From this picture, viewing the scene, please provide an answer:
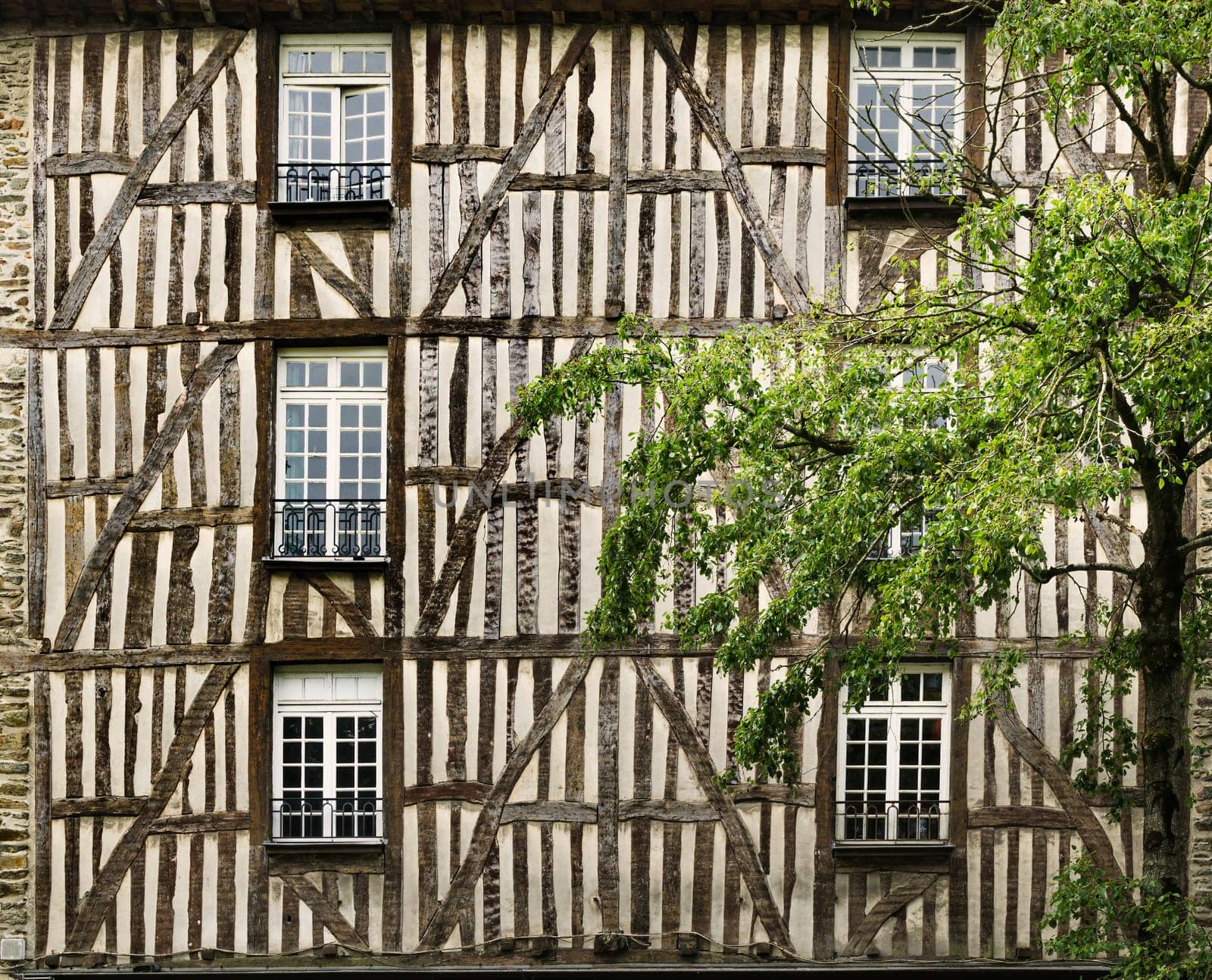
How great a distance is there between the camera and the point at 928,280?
983 centimetres

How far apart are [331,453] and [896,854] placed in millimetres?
4617

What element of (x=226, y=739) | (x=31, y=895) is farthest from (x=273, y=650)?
(x=31, y=895)

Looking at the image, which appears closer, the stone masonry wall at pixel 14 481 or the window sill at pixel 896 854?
the window sill at pixel 896 854

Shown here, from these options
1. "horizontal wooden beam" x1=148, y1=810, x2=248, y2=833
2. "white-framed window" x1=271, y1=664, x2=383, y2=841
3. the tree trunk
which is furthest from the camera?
"white-framed window" x1=271, y1=664, x2=383, y2=841

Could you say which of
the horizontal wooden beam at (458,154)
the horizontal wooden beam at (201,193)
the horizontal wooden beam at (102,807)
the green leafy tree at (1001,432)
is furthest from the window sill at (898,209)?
the horizontal wooden beam at (102,807)

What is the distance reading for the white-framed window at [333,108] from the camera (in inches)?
389

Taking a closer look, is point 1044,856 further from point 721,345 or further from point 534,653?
point 721,345

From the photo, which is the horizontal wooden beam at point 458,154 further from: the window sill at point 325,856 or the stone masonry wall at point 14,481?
the window sill at point 325,856

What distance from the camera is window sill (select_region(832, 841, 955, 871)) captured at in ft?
30.4

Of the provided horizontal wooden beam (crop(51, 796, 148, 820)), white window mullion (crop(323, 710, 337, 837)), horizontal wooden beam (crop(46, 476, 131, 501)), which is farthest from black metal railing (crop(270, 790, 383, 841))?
horizontal wooden beam (crop(46, 476, 131, 501))

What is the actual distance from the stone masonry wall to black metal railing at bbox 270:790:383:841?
5.65 ft

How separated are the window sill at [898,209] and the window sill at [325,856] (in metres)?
5.26

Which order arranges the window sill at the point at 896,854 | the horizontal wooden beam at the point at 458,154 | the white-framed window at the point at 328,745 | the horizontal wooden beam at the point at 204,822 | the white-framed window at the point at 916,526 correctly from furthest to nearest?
the horizontal wooden beam at the point at 458,154 → the white-framed window at the point at 328,745 → the horizontal wooden beam at the point at 204,822 → the window sill at the point at 896,854 → the white-framed window at the point at 916,526

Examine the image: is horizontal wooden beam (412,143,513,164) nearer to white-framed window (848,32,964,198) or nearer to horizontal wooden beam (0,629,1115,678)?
white-framed window (848,32,964,198)
